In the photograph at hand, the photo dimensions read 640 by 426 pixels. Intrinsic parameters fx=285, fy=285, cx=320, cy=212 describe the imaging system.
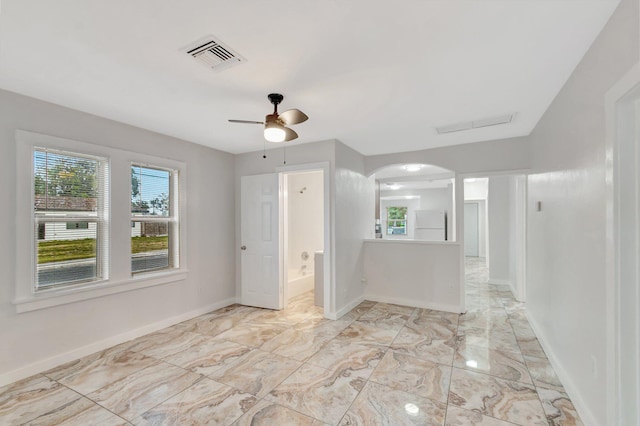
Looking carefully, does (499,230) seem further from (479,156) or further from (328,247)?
(328,247)

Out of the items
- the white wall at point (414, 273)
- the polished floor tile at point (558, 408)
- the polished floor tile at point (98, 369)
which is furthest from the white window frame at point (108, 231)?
the polished floor tile at point (558, 408)

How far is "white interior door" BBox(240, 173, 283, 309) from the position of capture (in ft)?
14.5

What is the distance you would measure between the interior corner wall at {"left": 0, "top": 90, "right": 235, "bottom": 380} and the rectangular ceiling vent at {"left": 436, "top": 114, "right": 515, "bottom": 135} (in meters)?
3.35

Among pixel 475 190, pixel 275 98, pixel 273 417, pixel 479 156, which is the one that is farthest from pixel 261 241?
pixel 475 190

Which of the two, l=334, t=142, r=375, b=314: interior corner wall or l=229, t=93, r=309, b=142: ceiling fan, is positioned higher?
l=229, t=93, r=309, b=142: ceiling fan

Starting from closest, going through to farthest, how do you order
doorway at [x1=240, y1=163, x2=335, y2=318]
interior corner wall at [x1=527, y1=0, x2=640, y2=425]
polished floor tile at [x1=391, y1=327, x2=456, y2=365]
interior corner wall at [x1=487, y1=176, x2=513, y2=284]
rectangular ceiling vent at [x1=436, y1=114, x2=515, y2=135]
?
interior corner wall at [x1=527, y1=0, x2=640, y2=425]
polished floor tile at [x1=391, y1=327, x2=456, y2=365]
rectangular ceiling vent at [x1=436, y1=114, x2=515, y2=135]
doorway at [x1=240, y1=163, x2=335, y2=318]
interior corner wall at [x1=487, y1=176, x2=513, y2=284]

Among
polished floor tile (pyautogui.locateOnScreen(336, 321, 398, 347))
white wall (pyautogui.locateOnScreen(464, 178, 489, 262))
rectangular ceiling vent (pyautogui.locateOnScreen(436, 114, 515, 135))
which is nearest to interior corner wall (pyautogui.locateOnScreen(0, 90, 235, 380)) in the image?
polished floor tile (pyautogui.locateOnScreen(336, 321, 398, 347))

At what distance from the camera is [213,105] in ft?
9.37

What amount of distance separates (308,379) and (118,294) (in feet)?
7.82

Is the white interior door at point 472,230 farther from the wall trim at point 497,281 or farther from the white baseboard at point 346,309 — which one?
the white baseboard at point 346,309

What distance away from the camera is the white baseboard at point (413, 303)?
4281 millimetres

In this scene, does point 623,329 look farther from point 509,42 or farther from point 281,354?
point 281,354

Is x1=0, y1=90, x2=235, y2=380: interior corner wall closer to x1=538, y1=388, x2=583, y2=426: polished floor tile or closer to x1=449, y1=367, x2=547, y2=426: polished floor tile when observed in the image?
x1=449, y1=367, x2=547, y2=426: polished floor tile

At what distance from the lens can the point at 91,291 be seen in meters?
3.00
